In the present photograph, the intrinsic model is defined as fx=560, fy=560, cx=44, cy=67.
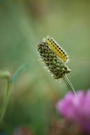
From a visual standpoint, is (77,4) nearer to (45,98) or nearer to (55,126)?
(45,98)

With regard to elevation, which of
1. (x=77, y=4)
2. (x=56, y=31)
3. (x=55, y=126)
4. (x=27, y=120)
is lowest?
(x=55, y=126)

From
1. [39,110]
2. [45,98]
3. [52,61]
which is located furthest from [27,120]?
[52,61]

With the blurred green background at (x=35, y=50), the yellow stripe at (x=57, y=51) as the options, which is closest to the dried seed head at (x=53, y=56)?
the yellow stripe at (x=57, y=51)

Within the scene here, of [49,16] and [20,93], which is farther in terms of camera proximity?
[49,16]

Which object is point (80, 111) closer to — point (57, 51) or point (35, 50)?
point (57, 51)

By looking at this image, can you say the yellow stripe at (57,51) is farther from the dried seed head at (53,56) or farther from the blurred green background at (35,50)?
the blurred green background at (35,50)

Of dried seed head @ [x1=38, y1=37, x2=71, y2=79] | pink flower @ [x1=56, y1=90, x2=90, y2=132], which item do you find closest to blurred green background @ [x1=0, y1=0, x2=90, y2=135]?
pink flower @ [x1=56, y1=90, x2=90, y2=132]

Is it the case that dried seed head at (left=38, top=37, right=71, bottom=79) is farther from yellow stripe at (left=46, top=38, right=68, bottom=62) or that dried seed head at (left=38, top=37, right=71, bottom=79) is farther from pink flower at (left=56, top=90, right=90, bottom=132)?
pink flower at (left=56, top=90, right=90, bottom=132)
